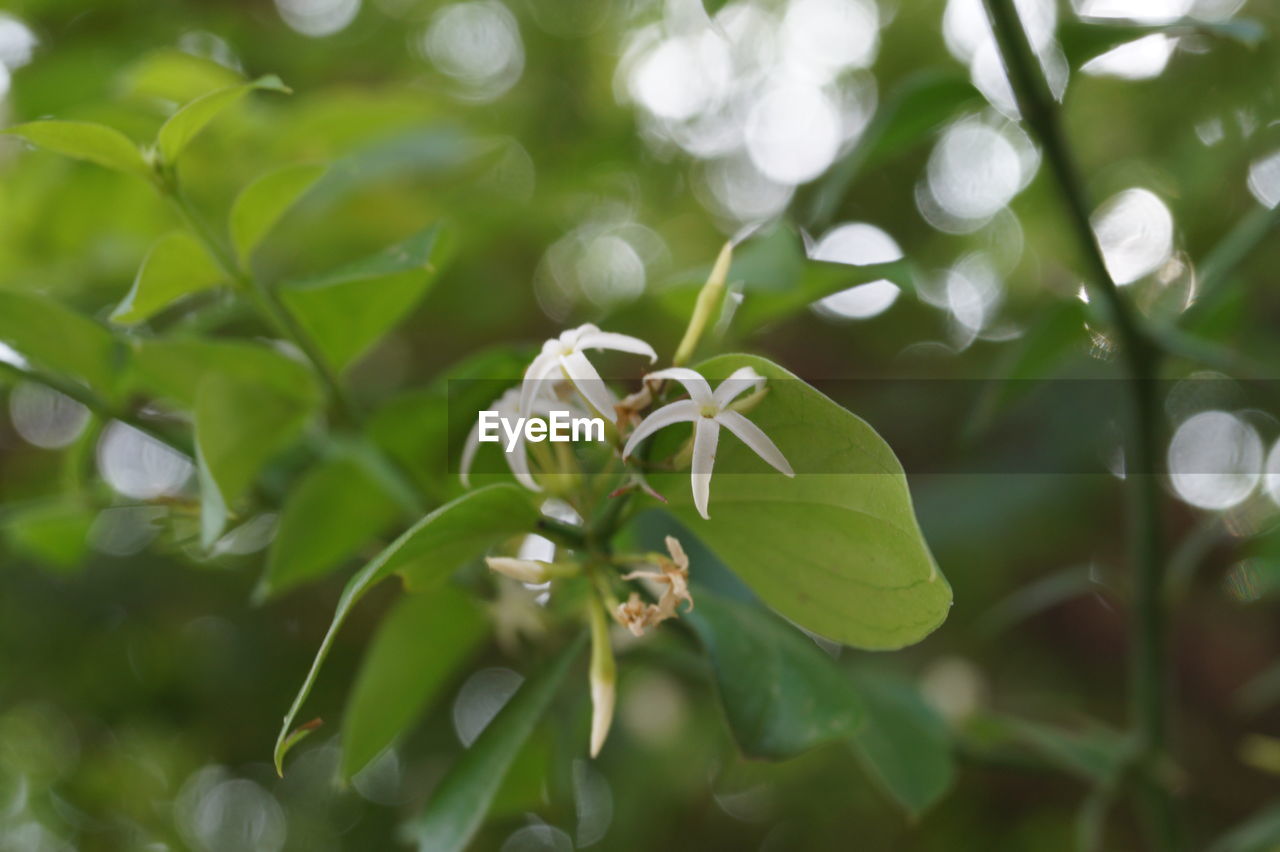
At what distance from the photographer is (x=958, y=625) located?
1269mm

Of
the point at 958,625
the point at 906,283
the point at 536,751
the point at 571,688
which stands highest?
the point at 906,283

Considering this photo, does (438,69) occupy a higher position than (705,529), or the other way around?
(705,529)

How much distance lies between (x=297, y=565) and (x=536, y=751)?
150 millimetres

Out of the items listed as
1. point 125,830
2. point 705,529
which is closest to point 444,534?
point 705,529

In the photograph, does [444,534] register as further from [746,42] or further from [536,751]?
[746,42]

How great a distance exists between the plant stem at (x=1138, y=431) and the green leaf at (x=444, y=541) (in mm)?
283

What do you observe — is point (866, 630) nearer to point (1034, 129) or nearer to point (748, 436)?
point (748, 436)

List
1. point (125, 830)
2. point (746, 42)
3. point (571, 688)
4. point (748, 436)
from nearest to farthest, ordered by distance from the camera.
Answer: point (748, 436), point (571, 688), point (125, 830), point (746, 42)

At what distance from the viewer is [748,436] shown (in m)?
0.29

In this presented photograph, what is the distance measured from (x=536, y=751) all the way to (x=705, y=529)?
223mm

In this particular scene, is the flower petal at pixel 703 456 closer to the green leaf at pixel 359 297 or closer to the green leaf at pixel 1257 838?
the green leaf at pixel 359 297

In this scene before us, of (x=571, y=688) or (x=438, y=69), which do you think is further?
(x=438, y=69)

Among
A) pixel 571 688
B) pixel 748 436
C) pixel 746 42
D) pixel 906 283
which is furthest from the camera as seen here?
pixel 746 42

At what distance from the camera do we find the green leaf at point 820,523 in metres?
0.28
